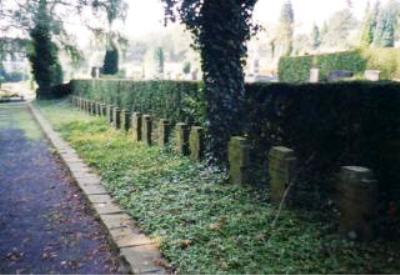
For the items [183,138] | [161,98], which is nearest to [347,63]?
[161,98]

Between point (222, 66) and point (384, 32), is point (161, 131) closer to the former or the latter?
point (222, 66)

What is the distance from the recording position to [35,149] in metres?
11.2

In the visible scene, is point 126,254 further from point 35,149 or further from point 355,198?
point 35,149

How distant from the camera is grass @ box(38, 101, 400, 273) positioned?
147 inches

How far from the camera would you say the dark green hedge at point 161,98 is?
904 centimetres

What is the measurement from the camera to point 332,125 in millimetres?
5383

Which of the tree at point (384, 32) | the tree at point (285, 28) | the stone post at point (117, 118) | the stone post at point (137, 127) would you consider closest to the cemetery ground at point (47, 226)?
the stone post at point (137, 127)

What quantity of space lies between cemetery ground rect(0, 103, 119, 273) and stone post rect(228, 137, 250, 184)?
7.09ft

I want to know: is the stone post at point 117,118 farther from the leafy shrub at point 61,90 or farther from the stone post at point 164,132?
the leafy shrub at point 61,90

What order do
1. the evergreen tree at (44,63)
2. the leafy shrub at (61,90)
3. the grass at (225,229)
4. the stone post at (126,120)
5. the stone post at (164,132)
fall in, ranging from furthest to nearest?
the leafy shrub at (61,90) < the evergreen tree at (44,63) < the stone post at (126,120) < the stone post at (164,132) < the grass at (225,229)

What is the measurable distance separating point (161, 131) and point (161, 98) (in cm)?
176

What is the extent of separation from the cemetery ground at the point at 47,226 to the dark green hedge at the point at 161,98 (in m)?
2.85

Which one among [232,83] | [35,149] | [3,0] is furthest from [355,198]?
[3,0]

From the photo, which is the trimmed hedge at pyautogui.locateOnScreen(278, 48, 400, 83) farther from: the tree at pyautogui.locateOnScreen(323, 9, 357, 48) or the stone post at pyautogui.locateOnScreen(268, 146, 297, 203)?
the tree at pyautogui.locateOnScreen(323, 9, 357, 48)
